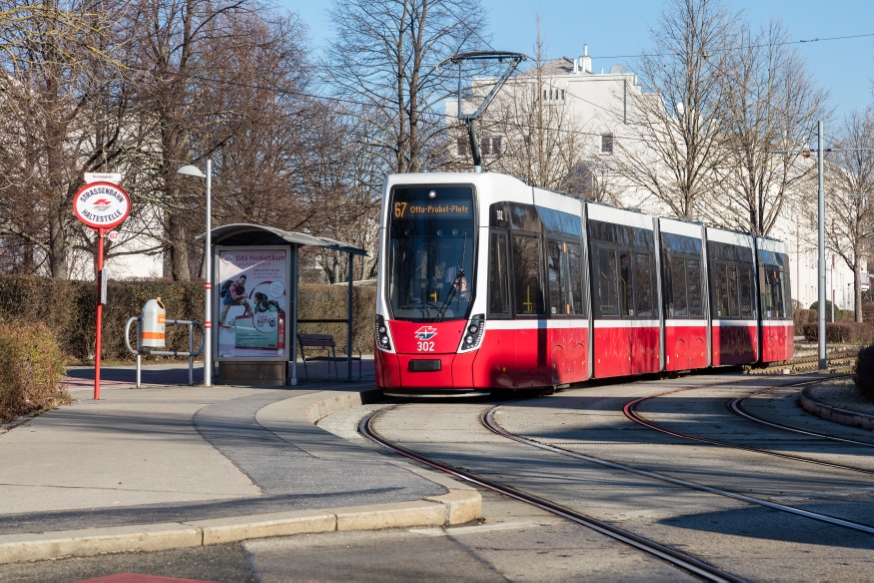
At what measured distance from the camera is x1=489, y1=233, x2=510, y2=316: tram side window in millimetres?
16562

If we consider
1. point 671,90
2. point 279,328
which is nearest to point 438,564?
point 279,328

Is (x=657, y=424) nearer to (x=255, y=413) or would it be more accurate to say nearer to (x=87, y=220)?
(x=255, y=413)

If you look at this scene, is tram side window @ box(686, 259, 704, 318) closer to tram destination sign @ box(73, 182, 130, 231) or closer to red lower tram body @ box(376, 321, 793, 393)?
red lower tram body @ box(376, 321, 793, 393)

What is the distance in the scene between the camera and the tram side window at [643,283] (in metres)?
21.4

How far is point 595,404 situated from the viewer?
56.3ft

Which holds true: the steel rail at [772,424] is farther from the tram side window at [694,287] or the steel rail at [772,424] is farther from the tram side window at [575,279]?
the tram side window at [694,287]

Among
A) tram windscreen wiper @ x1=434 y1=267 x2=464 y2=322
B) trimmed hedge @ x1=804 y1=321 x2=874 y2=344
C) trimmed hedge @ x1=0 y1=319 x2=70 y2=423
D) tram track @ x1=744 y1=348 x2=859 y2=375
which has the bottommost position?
tram track @ x1=744 y1=348 x2=859 y2=375

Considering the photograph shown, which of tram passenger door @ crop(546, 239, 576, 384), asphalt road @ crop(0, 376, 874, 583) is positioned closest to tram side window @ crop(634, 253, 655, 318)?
tram passenger door @ crop(546, 239, 576, 384)

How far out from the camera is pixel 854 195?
5000 centimetres

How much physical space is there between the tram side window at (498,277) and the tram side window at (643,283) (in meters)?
5.18

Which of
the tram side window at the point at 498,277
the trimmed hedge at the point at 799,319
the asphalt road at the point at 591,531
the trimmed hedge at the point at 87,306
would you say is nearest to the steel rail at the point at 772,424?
the asphalt road at the point at 591,531

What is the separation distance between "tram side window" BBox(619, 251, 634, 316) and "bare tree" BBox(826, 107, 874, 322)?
32567mm

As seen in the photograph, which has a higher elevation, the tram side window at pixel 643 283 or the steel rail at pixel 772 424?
the tram side window at pixel 643 283

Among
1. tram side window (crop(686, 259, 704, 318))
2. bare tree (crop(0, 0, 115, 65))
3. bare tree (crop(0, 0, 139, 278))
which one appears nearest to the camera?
bare tree (crop(0, 0, 115, 65))
